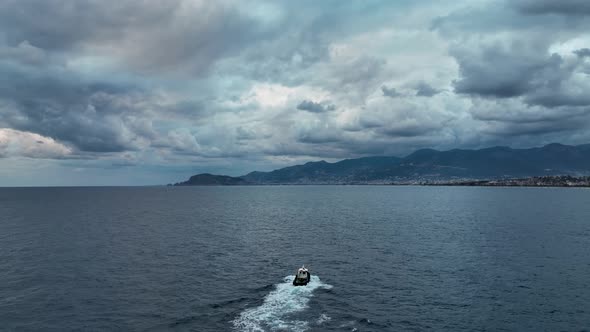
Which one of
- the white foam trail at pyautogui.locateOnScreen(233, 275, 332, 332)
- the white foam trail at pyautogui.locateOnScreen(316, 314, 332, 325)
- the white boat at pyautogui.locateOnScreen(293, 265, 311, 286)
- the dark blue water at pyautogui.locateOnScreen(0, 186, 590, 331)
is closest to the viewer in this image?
the white foam trail at pyautogui.locateOnScreen(233, 275, 332, 332)

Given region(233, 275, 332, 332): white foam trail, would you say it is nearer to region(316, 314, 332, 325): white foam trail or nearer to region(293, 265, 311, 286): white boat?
region(293, 265, 311, 286): white boat

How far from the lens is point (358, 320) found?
59000mm

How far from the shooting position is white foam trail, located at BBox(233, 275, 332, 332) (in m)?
56.2

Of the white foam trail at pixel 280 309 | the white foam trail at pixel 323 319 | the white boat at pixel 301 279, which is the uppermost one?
the white boat at pixel 301 279

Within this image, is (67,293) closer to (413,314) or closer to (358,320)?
(358,320)

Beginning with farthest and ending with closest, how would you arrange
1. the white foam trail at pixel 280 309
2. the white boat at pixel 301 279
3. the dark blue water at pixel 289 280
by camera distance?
the white boat at pixel 301 279, the dark blue water at pixel 289 280, the white foam trail at pixel 280 309

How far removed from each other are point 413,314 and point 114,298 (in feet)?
172

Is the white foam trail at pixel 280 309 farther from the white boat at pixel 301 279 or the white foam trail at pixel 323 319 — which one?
the white foam trail at pixel 323 319

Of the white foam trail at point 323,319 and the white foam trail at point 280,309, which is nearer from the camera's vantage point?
the white foam trail at point 280,309

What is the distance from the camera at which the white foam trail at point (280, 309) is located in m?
56.2

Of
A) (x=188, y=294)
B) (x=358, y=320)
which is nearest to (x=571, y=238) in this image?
(x=358, y=320)

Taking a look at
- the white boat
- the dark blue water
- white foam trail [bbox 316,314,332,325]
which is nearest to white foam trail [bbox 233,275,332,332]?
the dark blue water

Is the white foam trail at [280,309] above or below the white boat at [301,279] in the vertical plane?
below

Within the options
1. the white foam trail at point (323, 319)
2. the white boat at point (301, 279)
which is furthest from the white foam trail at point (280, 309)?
the white foam trail at point (323, 319)
